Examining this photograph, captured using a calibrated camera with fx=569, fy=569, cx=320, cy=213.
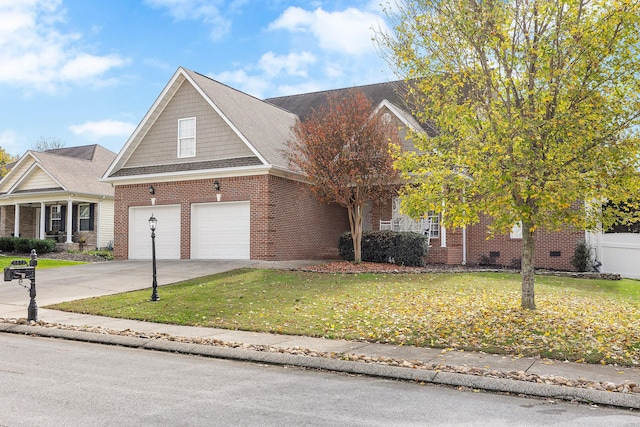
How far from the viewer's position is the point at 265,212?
64.0 ft

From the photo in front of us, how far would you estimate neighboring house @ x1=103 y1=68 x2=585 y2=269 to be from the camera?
20.0 metres

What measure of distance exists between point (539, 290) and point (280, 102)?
2009 cm

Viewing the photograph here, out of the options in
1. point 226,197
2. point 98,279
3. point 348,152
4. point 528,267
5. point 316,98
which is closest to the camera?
point 528,267

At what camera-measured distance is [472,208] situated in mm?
9953

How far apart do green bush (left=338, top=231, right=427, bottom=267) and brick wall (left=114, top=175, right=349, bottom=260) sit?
169cm

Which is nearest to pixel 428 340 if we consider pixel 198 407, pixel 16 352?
pixel 198 407

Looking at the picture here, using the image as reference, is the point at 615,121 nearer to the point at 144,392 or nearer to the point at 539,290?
the point at 539,290

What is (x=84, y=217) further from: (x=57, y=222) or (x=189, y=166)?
(x=189, y=166)

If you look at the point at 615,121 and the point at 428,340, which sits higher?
the point at 615,121

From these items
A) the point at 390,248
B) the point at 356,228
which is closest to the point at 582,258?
the point at 390,248

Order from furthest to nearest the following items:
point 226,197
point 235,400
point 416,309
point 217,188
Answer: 1. point 217,188
2. point 226,197
3. point 416,309
4. point 235,400

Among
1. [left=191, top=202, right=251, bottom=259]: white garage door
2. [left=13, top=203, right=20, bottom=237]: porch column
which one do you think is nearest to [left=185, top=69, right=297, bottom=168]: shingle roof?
[left=191, top=202, right=251, bottom=259]: white garage door

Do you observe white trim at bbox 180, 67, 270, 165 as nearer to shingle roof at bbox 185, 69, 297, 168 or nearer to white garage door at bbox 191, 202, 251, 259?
shingle roof at bbox 185, 69, 297, 168

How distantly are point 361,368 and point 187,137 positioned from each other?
16189mm
